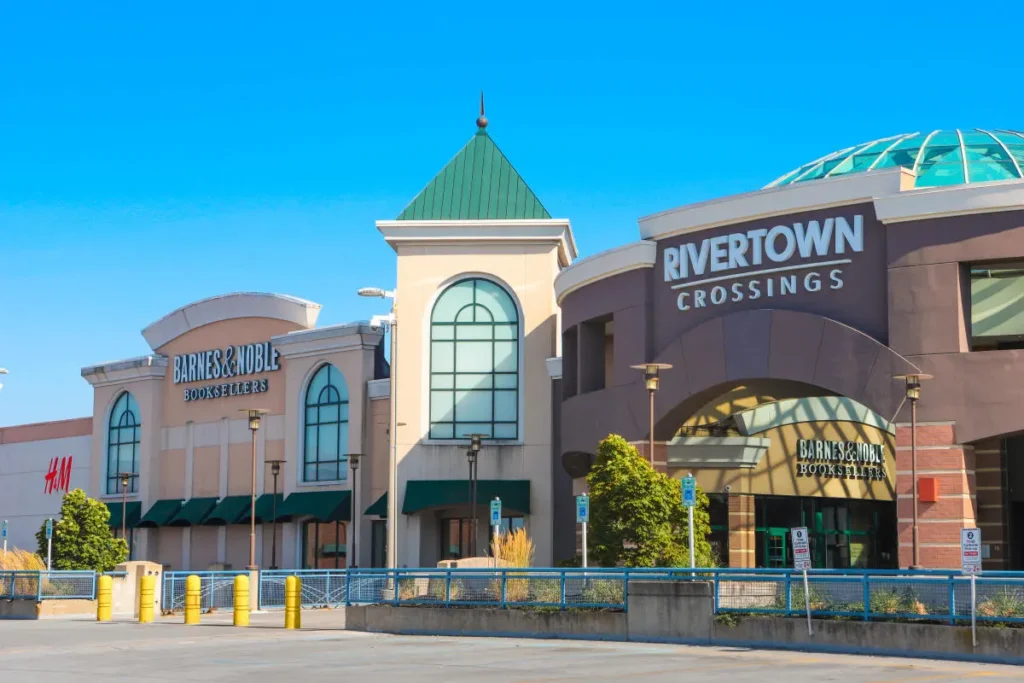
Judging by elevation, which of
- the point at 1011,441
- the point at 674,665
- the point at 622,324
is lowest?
the point at 674,665

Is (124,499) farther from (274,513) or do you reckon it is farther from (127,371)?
(274,513)

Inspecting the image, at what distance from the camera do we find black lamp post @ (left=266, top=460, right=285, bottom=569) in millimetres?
57969

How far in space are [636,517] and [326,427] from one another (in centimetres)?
2783

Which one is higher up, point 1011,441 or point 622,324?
point 622,324

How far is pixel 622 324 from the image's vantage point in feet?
136

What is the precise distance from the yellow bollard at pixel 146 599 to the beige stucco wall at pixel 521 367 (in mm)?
18526

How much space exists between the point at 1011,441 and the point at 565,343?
14086 mm

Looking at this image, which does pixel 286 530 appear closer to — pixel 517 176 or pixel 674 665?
pixel 517 176

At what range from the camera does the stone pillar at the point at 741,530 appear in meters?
49.0

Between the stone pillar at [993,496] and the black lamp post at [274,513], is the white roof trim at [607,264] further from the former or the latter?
the black lamp post at [274,513]

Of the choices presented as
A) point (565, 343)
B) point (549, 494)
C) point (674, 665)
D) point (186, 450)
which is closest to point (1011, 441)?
point (565, 343)

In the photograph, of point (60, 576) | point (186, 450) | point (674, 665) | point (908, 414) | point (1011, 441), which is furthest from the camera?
point (186, 450)

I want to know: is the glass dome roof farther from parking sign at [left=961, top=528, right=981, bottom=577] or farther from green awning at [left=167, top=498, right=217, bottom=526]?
green awning at [left=167, top=498, right=217, bottom=526]

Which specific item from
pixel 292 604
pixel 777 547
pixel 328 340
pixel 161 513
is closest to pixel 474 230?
pixel 328 340
